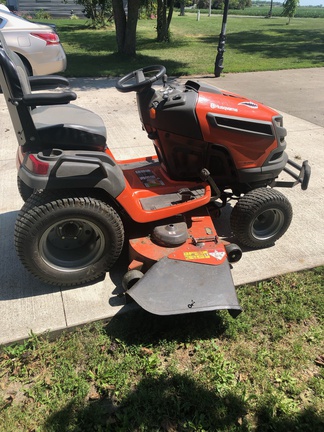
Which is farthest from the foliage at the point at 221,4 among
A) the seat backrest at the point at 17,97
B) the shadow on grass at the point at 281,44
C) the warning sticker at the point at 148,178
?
the seat backrest at the point at 17,97

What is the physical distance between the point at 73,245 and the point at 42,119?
913 mm

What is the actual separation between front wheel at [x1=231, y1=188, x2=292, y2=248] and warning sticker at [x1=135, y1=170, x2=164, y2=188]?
67 centimetres

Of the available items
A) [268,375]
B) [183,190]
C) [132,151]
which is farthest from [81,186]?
[132,151]

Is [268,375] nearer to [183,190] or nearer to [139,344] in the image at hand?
[139,344]

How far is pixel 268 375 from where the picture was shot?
218 centimetres

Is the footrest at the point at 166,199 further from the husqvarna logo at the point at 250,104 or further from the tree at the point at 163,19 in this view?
the tree at the point at 163,19

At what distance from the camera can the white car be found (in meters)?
7.44

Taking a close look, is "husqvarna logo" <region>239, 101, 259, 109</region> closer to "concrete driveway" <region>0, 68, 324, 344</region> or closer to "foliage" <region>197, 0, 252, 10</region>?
"concrete driveway" <region>0, 68, 324, 344</region>

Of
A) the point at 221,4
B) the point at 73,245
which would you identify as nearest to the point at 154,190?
the point at 73,245

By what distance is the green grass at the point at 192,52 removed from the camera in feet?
35.5

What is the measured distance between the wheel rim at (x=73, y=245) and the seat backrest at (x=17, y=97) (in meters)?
0.63

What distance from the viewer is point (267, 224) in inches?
127

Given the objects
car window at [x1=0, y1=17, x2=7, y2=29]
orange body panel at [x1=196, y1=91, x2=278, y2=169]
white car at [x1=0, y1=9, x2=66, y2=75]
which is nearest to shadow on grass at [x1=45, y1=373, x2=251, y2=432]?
orange body panel at [x1=196, y1=91, x2=278, y2=169]

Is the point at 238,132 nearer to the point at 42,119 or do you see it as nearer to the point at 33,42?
the point at 42,119
